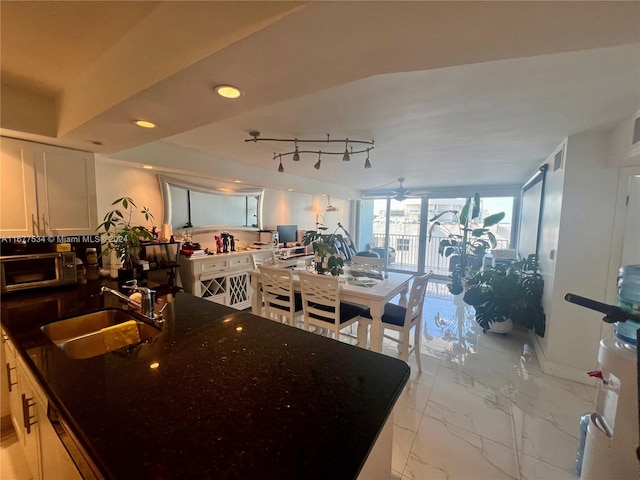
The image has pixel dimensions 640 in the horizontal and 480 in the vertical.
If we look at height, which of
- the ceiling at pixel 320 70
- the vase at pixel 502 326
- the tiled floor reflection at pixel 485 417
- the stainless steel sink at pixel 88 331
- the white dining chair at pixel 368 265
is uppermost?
the ceiling at pixel 320 70

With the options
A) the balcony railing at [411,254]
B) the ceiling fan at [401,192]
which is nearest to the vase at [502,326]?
the ceiling fan at [401,192]

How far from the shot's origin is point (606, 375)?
4.46ft

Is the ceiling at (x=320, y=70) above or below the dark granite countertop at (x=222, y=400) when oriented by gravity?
above

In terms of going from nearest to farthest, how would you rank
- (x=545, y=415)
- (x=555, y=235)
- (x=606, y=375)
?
1. (x=606, y=375)
2. (x=545, y=415)
3. (x=555, y=235)

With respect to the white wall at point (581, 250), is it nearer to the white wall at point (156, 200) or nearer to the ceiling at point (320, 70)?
the ceiling at point (320, 70)

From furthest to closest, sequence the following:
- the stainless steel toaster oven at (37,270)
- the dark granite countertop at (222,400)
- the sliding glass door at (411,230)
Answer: the sliding glass door at (411,230) → the stainless steel toaster oven at (37,270) → the dark granite countertop at (222,400)

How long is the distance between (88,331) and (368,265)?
2965 millimetres

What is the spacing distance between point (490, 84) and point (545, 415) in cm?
248

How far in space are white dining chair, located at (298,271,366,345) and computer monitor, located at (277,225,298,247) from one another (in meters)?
2.69

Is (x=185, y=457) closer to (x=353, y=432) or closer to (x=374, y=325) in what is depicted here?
(x=353, y=432)

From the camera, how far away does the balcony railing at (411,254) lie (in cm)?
765

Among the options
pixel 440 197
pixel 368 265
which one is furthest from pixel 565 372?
pixel 440 197

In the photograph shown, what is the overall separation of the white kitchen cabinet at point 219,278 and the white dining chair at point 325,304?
1567 millimetres

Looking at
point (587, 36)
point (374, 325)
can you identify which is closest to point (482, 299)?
point (374, 325)
